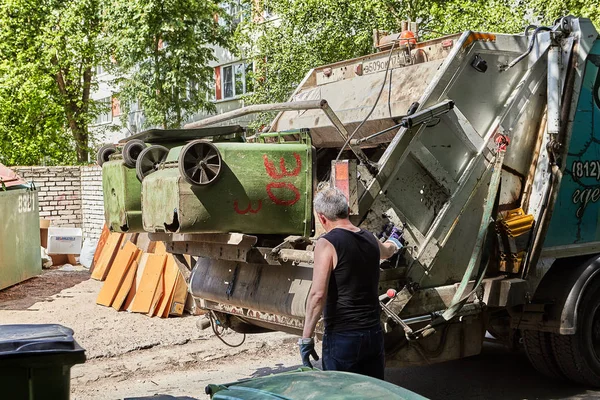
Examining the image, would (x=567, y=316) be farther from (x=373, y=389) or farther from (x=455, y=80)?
(x=373, y=389)

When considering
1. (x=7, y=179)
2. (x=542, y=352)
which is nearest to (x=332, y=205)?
(x=542, y=352)

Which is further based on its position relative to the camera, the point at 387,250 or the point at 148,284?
the point at 148,284

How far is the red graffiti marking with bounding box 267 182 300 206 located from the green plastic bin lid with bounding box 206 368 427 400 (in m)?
2.11

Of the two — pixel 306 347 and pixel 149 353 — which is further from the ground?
pixel 306 347

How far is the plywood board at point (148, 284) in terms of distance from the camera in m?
8.68

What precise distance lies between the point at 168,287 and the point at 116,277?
96cm

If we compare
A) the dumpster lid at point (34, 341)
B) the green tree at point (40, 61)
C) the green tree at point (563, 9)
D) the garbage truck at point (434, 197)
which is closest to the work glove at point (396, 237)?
the garbage truck at point (434, 197)

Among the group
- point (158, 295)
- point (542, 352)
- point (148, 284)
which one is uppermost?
point (148, 284)

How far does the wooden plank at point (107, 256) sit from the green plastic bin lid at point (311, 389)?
316 inches

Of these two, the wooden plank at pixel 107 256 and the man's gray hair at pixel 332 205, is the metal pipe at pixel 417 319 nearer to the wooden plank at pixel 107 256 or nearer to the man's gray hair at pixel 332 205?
the man's gray hair at pixel 332 205

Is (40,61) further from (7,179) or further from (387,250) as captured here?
(387,250)

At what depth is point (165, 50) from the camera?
1873 centimetres

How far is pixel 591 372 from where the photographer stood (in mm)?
5691

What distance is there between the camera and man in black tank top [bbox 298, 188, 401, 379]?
407 cm
